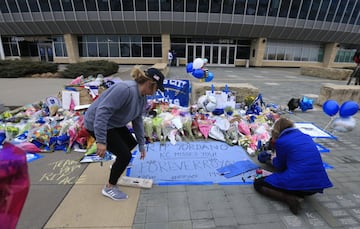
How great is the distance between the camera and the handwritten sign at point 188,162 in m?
3.18

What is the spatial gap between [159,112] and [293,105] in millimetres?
4400

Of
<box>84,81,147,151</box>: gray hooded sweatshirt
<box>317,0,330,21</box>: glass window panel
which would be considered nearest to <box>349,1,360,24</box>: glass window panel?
<box>317,0,330,21</box>: glass window panel

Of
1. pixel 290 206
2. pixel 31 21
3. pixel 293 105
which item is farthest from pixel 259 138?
pixel 31 21

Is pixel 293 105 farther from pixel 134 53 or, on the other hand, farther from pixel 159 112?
pixel 134 53

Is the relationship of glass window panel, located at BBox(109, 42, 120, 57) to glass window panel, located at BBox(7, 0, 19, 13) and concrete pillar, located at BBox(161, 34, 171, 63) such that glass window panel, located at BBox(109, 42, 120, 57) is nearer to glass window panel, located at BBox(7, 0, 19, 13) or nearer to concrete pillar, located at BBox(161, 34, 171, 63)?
concrete pillar, located at BBox(161, 34, 171, 63)

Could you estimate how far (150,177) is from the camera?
3145 millimetres

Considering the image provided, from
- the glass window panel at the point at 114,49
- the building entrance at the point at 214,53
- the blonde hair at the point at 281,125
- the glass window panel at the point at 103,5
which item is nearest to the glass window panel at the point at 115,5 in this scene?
the glass window panel at the point at 103,5

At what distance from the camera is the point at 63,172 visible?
10.6 ft

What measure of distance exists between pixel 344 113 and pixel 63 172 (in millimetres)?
5045

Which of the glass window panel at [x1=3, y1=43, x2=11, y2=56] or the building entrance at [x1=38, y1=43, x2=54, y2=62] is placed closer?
the building entrance at [x1=38, y1=43, x2=54, y2=62]

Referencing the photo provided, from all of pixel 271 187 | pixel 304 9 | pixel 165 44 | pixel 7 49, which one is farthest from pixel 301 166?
pixel 7 49

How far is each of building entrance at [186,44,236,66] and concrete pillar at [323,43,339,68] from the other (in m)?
13.4

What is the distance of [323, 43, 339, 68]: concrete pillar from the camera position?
29.4m

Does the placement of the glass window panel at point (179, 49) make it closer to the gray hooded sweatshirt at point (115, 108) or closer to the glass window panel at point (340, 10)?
the glass window panel at point (340, 10)
